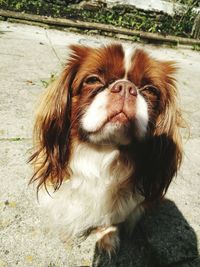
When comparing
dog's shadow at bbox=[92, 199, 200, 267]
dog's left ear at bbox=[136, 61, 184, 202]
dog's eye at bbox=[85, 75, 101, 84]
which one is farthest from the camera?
dog's shadow at bbox=[92, 199, 200, 267]

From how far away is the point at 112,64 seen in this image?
1.80 metres

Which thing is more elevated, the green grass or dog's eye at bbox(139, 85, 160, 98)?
dog's eye at bbox(139, 85, 160, 98)

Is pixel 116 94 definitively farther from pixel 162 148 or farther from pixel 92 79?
pixel 162 148

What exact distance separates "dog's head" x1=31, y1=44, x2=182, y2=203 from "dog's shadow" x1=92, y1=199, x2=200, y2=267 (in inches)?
13.0

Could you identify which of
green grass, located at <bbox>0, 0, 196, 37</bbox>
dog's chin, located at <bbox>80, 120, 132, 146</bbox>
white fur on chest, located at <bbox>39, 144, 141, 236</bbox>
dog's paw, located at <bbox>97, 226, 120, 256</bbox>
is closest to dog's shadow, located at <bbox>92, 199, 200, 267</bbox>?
dog's paw, located at <bbox>97, 226, 120, 256</bbox>

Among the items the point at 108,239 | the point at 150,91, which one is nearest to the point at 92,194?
the point at 108,239

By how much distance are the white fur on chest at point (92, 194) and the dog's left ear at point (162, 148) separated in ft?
0.34

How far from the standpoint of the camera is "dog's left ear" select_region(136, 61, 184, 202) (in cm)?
194

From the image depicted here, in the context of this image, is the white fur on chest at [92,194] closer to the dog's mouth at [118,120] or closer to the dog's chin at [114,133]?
the dog's chin at [114,133]

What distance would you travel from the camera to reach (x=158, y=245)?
215cm

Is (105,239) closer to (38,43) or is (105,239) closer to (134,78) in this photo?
(134,78)

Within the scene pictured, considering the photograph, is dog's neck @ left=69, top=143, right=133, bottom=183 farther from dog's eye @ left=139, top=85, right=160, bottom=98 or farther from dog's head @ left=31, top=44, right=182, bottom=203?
dog's eye @ left=139, top=85, right=160, bottom=98

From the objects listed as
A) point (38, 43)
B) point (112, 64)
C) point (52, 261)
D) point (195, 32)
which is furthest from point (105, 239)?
point (195, 32)

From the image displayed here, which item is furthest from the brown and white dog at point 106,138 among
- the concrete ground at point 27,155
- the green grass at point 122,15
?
the green grass at point 122,15
